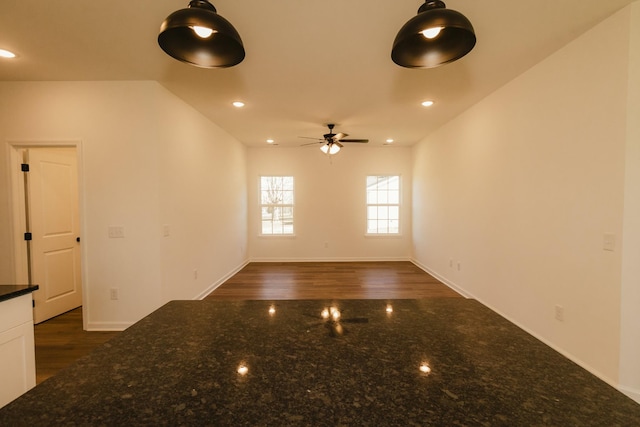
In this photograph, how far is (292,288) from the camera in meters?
4.34

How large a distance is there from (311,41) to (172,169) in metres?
2.13

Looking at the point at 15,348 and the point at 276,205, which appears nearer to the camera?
the point at 15,348

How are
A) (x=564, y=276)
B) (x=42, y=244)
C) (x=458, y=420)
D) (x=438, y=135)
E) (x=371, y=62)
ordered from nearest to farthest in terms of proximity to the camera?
(x=458, y=420) → (x=564, y=276) → (x=371, y=62) → (x=42, y=244) → (x=438, y=135)

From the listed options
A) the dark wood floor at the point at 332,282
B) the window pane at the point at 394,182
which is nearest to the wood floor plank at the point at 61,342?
the dark wood floor at the point at 332,282

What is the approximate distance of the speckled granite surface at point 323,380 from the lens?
52 centimetres

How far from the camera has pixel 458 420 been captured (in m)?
0.51

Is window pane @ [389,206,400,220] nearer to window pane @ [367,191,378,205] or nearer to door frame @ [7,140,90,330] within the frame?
window pane @ [367,191,378,205]

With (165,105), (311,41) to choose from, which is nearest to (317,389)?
(311,41)

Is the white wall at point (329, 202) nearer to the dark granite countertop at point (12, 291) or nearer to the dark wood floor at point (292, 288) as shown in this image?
the dark wood floor at point (292, 288)

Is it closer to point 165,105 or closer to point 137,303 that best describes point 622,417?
point 137,303

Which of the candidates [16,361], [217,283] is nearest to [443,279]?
[217,283]

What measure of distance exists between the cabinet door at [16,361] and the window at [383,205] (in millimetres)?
5676

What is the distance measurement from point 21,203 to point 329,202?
490 centimetres

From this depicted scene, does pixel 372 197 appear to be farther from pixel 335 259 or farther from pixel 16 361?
pixel 16 361
